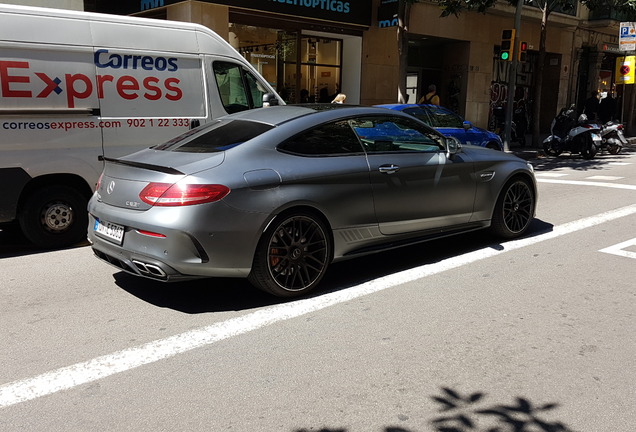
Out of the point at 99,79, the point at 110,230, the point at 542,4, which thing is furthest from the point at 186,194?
the point at 542,4

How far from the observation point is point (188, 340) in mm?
4004

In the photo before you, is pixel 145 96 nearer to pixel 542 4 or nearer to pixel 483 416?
pixel 483 416

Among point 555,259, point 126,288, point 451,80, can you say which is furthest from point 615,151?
point 126,288

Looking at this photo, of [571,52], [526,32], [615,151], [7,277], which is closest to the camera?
[7,277]

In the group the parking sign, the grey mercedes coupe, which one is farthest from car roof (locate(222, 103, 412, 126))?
the parking sign

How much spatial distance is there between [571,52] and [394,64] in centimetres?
1238

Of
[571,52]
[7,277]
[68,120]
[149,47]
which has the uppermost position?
[571,52]

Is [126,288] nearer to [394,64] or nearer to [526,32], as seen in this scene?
[394,64]

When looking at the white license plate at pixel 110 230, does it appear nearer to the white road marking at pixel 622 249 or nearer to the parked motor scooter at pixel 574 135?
the white road marking at pixel 622 249

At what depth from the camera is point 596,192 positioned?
35.0ft

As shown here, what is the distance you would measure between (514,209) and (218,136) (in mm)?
3581

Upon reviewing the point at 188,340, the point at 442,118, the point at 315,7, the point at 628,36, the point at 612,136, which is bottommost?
the point at 188,340

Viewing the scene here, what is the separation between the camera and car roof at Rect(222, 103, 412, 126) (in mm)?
5160

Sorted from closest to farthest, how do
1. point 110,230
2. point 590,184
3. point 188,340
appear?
point 188,340 → point 110,230 → point 590,184
